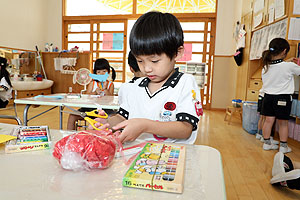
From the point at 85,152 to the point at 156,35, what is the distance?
48 centimetres

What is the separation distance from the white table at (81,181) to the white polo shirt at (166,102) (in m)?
0.29

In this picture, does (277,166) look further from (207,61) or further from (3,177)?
(207,61)

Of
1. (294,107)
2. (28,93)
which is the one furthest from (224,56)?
(28,93)

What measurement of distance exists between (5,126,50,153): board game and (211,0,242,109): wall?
5.43m

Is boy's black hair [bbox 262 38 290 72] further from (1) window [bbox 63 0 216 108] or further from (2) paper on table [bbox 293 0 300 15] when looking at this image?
(1) window [bbox 63 0 216 108]

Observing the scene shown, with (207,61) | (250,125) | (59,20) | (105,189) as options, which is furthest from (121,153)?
(59,20)

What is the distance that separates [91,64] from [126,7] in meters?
1.95

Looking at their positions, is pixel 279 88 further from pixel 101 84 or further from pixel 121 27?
pixel 121 27

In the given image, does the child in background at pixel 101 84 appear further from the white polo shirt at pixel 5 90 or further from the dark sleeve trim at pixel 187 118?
the dark sleeve trim at pixel 187 118

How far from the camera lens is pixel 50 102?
178 cm

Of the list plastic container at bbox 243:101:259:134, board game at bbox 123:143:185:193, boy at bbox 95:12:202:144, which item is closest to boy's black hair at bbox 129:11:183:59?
boy at bbox 95:12:202:144

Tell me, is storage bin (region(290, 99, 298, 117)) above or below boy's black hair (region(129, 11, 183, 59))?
below

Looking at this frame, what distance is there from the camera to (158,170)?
1.44 ft

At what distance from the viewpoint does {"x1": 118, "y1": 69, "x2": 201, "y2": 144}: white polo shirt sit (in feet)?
2.73
